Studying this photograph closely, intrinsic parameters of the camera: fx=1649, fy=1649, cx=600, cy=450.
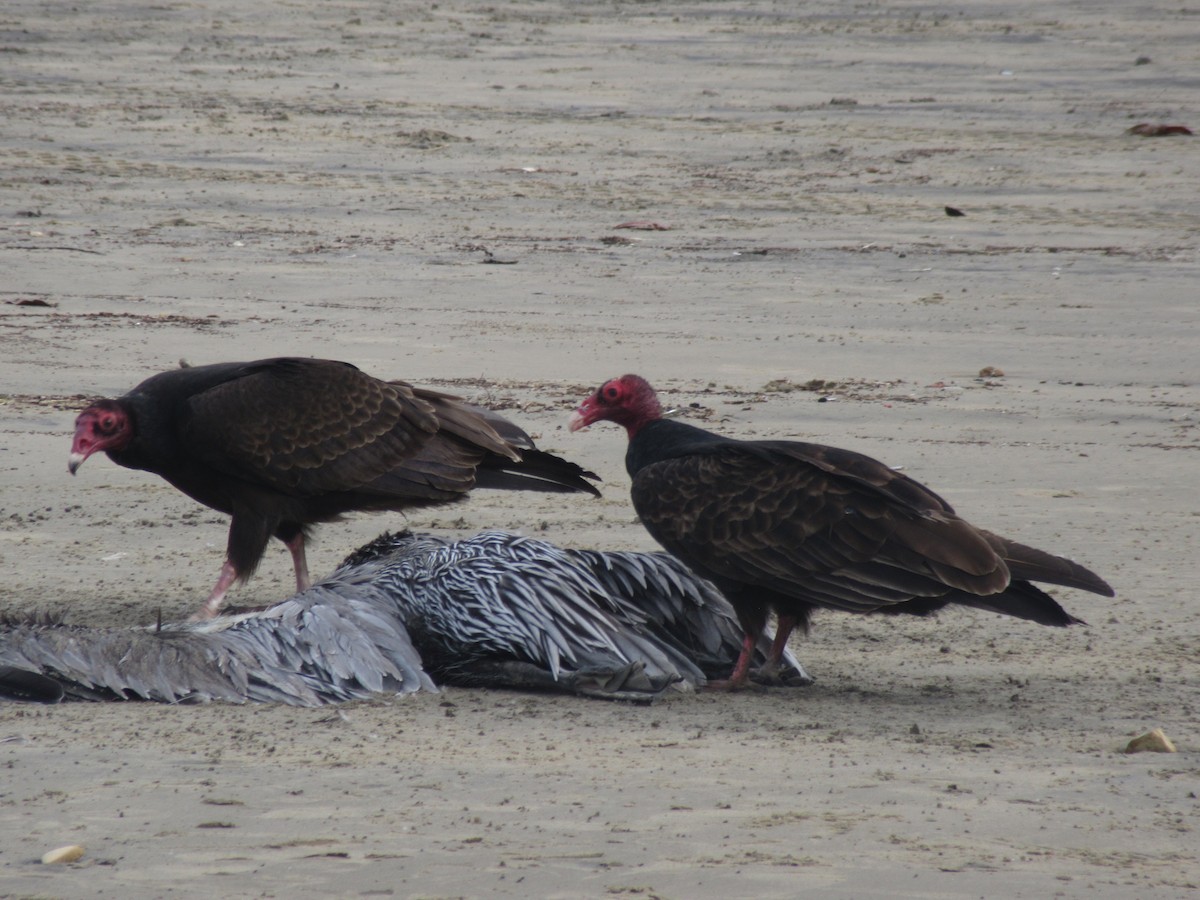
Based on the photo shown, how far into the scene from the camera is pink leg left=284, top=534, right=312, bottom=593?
5430 mm

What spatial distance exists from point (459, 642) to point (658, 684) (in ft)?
1.79

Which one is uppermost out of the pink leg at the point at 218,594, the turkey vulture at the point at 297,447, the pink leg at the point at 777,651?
the turkey vulture at the point at 297,447

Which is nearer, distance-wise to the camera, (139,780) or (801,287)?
(139,780)

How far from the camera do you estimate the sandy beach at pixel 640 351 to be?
3.21 m

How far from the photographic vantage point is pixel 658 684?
14.3ft

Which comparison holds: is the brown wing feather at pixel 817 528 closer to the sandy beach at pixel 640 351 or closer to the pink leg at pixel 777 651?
the pink leg at pixel 777 651

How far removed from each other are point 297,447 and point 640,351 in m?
3.06

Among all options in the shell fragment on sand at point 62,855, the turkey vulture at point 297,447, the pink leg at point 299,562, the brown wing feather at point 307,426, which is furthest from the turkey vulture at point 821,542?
the shell fragment on sand at point 62,855

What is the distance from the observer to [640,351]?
8.09 meters

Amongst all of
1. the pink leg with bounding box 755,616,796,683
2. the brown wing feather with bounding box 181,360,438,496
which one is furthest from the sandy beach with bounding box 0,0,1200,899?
the brown wing feather with bounding box 181,360,438,496

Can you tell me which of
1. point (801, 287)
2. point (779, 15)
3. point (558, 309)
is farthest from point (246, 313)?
point (779, 15)

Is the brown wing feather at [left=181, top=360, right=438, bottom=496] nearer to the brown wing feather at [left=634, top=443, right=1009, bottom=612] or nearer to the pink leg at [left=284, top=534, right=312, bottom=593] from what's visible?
the pink leg at [left=284, top=534, right=312, bottom=593]

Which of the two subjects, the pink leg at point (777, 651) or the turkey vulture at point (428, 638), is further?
the pink leg at point (777, 651)

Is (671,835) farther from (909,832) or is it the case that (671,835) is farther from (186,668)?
(186,668)
